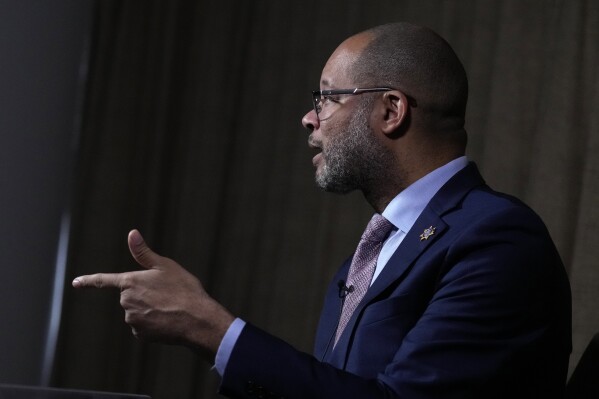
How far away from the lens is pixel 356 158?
82.2 inches

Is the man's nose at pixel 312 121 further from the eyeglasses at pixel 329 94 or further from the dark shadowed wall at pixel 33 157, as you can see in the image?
the dark shadowed wall at pixel 33 157

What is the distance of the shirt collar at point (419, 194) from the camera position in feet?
6.57

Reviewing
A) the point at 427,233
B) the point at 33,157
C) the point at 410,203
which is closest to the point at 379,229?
the point at 410,203

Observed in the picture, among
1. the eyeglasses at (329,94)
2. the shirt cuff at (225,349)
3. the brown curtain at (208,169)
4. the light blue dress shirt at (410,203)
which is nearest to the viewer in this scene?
the shirt cuff at (225,349)

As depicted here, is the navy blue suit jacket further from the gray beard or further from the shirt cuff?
the gray beard

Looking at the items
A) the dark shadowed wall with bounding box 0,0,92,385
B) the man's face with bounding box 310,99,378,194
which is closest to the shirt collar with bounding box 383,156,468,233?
the man's face with bounding box 310,99,378,194

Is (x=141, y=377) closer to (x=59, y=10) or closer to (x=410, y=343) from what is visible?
(x=59, y=10)

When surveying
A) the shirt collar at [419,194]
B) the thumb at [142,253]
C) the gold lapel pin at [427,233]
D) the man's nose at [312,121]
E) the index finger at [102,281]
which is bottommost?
the index finger at [102,281]

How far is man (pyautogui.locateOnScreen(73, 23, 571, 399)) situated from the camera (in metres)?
1.57

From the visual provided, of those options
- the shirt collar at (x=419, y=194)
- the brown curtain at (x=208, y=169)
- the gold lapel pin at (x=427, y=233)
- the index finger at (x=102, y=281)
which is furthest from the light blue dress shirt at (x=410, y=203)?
the brown curtain at (x=208, y=169)

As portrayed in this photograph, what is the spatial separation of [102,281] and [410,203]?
0.73 m

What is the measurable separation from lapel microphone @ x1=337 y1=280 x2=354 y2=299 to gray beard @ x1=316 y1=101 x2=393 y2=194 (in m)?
0.22

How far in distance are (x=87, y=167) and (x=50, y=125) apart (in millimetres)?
222

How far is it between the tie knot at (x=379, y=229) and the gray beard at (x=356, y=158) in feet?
0.33
